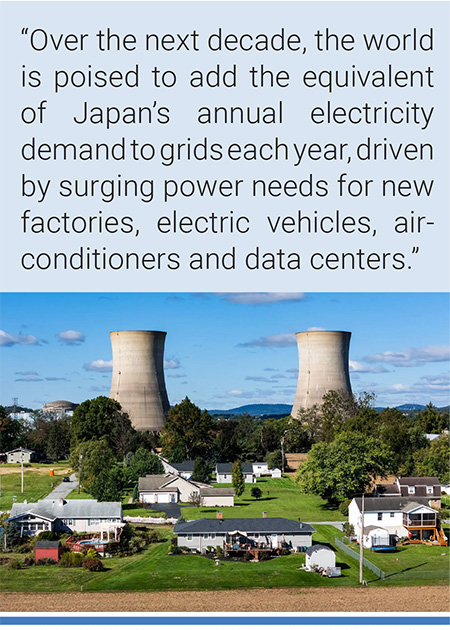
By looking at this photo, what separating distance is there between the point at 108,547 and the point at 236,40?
23.8 meters

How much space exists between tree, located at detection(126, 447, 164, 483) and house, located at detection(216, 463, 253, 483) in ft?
20.2

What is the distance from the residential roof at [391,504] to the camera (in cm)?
3906

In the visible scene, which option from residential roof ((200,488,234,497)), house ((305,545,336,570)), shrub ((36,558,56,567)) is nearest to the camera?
house ((305,545,336,570))

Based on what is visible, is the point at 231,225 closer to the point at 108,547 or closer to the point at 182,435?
the point at 108,547

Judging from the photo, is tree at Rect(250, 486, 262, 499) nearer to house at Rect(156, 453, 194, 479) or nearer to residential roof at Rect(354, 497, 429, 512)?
house at Rect(156, 453, 194, 479)

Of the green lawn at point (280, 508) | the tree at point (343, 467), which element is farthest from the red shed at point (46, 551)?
the tree at point (343, 467)

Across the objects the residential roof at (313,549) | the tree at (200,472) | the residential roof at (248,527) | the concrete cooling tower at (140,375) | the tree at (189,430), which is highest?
the concrete cooling tower at (140,375)

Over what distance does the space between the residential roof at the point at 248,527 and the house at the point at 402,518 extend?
3780 mm

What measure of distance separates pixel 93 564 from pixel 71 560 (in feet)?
4.84

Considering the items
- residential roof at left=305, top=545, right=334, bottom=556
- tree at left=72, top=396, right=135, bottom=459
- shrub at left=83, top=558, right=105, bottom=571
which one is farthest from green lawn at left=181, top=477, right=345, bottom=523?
tree at left=72, top=396, right=135, bottom=459

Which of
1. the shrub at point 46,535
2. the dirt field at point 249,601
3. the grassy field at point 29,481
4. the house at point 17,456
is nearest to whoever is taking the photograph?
the dirt field at point 249,601

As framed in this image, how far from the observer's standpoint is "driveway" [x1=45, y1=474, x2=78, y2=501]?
51562 mm

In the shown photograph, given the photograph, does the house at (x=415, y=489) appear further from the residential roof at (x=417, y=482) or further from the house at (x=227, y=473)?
the house at (x=227, y=473)

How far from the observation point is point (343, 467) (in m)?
45.5
